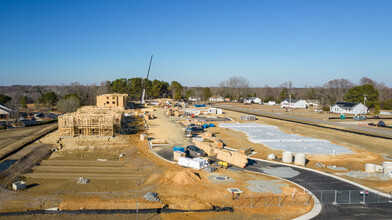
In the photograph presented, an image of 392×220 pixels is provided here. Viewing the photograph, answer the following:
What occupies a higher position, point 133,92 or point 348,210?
point 133,92

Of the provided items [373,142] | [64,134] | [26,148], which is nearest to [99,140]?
[64,134]

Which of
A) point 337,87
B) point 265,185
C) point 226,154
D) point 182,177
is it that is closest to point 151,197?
point 182,177

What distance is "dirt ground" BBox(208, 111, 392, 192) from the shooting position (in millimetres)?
28953

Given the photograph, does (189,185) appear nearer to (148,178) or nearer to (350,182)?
(148,178)

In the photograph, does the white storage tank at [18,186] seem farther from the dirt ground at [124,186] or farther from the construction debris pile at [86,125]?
the construction debris pile at [86,125]

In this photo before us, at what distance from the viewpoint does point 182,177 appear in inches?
869

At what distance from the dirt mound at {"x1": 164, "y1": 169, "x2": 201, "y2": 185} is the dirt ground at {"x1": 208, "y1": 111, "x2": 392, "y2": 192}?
12147 millimetres

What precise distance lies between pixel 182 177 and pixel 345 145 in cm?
3096

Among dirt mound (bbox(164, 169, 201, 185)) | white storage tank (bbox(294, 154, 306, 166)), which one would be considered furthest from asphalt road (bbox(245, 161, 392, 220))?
dirt mound (bbox(164, 169, 201, 185))

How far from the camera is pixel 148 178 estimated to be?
23719mm

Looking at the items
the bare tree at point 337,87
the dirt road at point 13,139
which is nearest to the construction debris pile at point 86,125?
the dirt road at point 13,139

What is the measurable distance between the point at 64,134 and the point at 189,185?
2900 centimetres

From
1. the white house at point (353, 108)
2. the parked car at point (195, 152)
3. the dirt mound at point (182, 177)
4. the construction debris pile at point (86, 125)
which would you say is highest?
the white house at point (353, 108)

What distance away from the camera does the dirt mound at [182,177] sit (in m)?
21.9
